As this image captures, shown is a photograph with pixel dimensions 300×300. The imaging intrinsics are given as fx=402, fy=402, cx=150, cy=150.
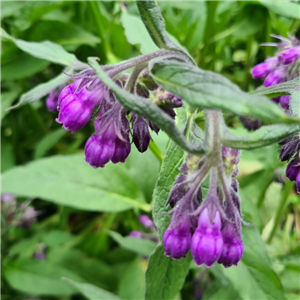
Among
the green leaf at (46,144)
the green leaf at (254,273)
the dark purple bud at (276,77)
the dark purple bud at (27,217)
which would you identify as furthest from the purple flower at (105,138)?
the dark purple bud at (27,217)

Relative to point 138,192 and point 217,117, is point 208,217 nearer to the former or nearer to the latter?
point 217,117

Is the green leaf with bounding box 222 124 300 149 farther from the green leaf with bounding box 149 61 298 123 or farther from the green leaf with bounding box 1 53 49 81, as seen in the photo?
the green leaf with bounding box 1 53 49 81

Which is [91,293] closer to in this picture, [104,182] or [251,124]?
[104,182]

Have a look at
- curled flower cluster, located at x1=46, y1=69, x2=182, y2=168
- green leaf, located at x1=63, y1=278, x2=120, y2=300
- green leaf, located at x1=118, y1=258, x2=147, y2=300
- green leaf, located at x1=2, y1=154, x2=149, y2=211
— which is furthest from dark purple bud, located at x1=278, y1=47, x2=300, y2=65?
green leaf, located at x1=118, y1=258, x2=147, y2=300

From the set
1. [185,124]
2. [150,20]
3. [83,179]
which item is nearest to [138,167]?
[83,179]

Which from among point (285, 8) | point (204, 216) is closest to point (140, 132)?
point (204, 216)

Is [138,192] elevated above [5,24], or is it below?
below
